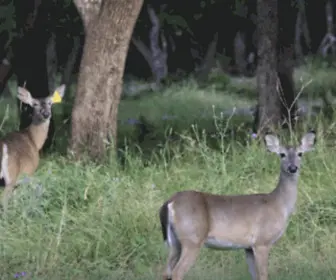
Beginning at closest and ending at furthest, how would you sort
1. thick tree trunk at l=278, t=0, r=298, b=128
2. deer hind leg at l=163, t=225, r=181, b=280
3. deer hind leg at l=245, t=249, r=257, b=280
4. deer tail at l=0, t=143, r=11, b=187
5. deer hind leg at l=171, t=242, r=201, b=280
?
1. deer hind leg at l=171, t=242, r=201, b=280
2. deer hind leg at l=163, t=225, r=181, b=280
3. deer hind leg at l=245, t=249, r=257, b=280
4. deer tail at l=0, t=143, r=11, b=187
5. thick tree trunk at l=278, t=0, r=298, b=128

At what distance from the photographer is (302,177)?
1133cm

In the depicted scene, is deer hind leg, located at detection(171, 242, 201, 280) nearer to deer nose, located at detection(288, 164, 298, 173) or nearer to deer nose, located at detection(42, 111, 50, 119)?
deer nose, located at detection(288, 164, 298, 173)

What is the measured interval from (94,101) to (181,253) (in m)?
4.91

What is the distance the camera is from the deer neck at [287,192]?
8.75m

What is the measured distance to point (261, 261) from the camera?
27.4 feet

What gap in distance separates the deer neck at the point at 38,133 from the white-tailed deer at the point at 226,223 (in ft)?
14.7

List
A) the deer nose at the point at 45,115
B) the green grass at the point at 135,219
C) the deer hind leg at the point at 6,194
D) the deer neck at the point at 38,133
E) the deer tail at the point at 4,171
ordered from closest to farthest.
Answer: the green grass at the point at 135,219, the deer hind leg at the point at 6,194, the deer tail at the point at 4,171, the deer neck at the point at 38,133, the deer nose at the point at 45,115

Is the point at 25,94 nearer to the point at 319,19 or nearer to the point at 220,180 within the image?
the point at 220,180

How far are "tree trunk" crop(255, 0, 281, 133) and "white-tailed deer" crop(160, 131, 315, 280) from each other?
650cm

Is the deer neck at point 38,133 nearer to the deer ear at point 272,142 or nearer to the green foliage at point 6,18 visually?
the deer ear at point 272,142

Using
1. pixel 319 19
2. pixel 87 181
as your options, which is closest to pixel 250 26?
pixel 319 19

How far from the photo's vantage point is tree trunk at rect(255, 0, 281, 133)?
15273mm

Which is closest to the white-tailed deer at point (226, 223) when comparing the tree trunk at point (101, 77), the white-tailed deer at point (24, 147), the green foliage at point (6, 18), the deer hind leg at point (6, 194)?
the deer hind leg at point (6, 194)

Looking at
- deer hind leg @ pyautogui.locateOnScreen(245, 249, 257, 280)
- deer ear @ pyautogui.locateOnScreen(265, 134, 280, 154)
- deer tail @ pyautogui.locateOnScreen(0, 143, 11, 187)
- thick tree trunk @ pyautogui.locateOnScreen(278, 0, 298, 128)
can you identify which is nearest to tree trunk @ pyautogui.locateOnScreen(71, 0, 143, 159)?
deer tail @ pyautogui.locateOnScreen(0, 143, 11, 187)
